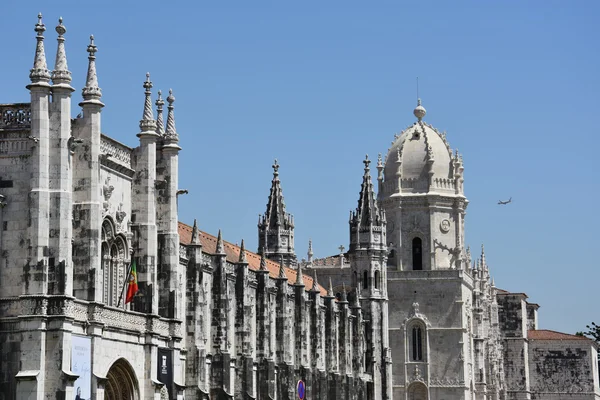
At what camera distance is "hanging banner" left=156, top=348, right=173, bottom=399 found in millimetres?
50156

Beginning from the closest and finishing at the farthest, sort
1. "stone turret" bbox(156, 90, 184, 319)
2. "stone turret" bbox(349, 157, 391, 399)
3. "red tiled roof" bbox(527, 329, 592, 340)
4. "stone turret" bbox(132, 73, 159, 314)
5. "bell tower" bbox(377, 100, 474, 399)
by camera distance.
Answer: "stone turret" bbox(132, 73, 159, 314) → "stone turret" bbox(156, 90, 184, 319) → "stone turret" bbox(349, 157, 391, 399) → "bell tower" bbox(377, 100, 474, 399) → "red tiled roof" bbox(527, 329, 592, 340)

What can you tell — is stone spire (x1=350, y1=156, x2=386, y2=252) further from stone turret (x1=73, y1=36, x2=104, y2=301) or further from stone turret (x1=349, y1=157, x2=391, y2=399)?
stone turret (x1=73, y1=36, x2=104, y2=301)

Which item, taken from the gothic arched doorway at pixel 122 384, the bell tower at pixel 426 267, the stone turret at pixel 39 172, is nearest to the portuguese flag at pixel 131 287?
the gothic arched doorway at pixel 122 384

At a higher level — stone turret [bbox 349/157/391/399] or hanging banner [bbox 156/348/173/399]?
stone turret [bbox 349/157/391/399]

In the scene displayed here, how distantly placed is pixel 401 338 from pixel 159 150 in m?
56.9

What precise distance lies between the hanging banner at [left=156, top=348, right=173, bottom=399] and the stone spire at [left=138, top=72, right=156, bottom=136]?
867 centimetres

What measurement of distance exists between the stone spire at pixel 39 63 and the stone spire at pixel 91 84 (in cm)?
267

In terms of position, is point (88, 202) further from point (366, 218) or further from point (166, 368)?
point (366, 218)

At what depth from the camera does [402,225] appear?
111 meters

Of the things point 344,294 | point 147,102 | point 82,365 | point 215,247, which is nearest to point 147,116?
point 147,102

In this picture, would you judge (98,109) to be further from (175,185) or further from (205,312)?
(205,312)

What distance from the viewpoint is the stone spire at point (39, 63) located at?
142 ft

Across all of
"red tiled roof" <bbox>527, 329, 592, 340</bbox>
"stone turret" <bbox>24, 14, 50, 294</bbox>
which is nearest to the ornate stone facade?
"stone turret" <bbox>24, 14, 50, 294</bbox>

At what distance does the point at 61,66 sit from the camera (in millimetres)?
44094
